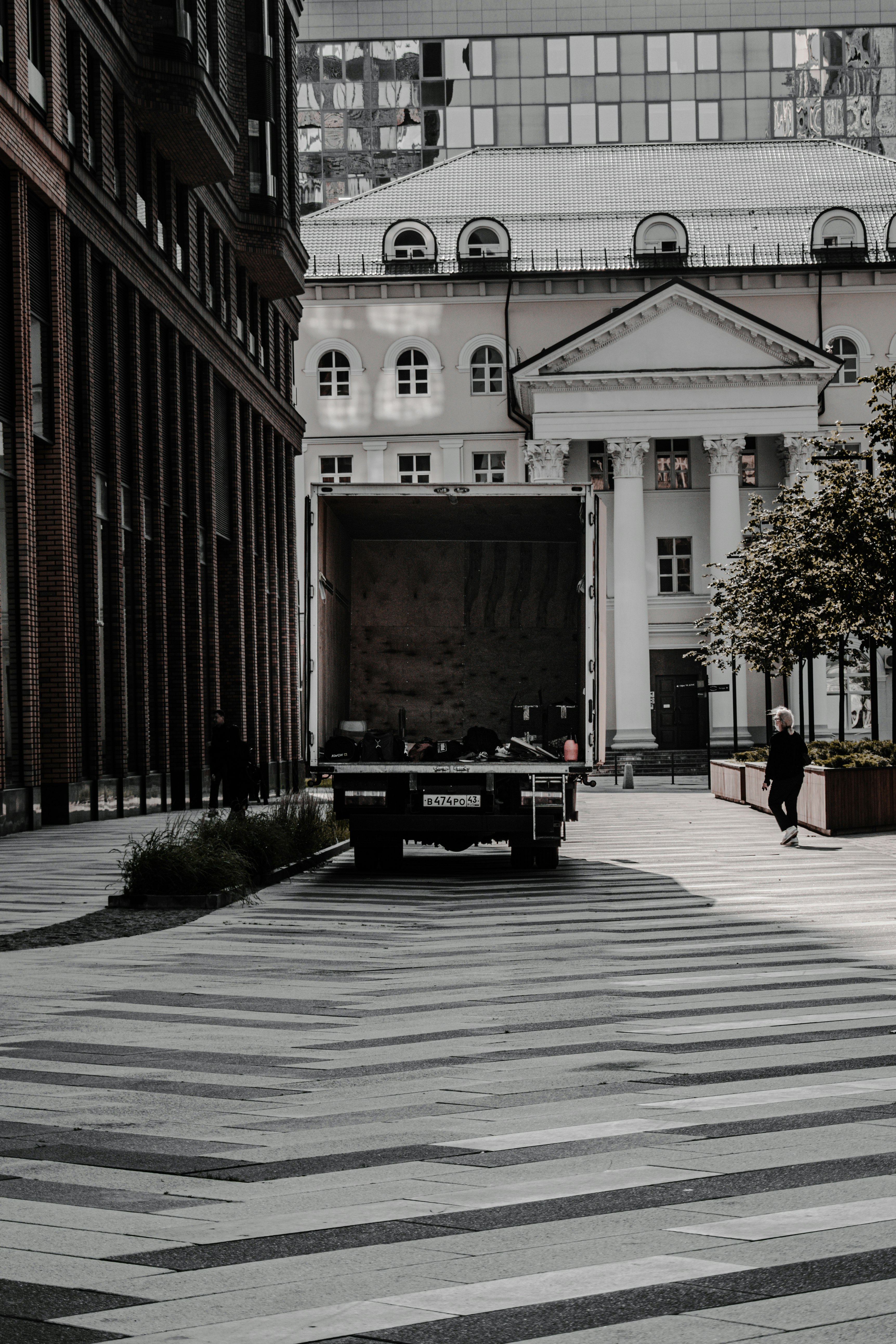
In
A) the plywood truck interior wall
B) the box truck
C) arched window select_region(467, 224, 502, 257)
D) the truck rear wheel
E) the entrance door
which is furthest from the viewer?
arched window select_region(467, 224, 502, 257)

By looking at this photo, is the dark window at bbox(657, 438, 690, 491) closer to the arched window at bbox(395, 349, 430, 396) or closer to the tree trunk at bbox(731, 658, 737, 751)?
the tree trunk at bbox(731, 658, 737, 751)

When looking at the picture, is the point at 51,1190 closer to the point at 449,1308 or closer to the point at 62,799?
the point at 449,1308

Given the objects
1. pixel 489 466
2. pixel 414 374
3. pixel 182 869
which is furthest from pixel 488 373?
pixel 182 869

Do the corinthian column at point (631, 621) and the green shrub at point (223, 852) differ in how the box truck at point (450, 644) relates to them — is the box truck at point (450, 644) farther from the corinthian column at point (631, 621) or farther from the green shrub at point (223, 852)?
the corinthian column at point (631, 621)

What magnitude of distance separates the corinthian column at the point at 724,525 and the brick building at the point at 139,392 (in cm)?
1833

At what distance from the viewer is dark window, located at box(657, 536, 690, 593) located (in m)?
64.3

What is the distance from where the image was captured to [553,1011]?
9109mm

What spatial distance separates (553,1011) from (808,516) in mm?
24535

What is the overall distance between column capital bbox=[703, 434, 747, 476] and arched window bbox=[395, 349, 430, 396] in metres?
11.0

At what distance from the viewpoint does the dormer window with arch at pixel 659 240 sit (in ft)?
224

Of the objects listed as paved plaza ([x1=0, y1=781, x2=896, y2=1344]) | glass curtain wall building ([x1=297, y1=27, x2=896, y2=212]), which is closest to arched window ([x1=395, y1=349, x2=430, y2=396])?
glass curtain wall building ([x1=297, y1=27, x2=896, y2=212])

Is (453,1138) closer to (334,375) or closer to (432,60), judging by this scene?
(334,375)

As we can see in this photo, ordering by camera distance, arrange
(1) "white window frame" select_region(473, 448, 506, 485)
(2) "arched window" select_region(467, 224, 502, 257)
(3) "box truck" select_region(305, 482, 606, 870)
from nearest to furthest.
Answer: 1. (3) "box truck" select_region(305, 482, 606, 870)
2. (1) "white window frame" select_region(473, 448, 506, 485)
3. (2) "arched window" select_region(467, 224, 502, 257)

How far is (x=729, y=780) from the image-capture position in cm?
3734
